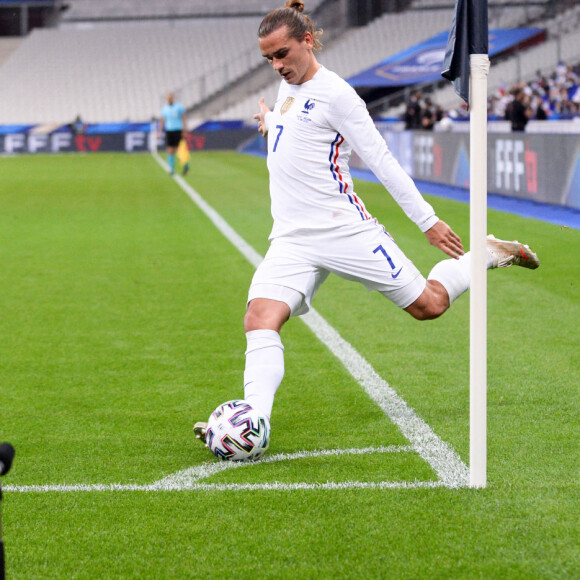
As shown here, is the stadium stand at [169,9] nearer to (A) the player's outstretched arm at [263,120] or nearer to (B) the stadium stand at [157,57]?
(B) the stadium stand at [157,57]

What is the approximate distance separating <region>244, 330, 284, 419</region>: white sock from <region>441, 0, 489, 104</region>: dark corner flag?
4.73 ft

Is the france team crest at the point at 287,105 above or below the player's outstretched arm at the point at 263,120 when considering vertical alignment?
above

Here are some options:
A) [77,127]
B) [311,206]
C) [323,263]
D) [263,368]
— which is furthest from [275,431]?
[77,127]

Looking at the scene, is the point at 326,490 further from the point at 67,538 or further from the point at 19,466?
the point at 19,466

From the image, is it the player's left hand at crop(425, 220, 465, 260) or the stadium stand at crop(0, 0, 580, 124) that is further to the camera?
the stadium stand at crop(0, 0, 580, 124)

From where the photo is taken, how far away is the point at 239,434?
4496 millimetres

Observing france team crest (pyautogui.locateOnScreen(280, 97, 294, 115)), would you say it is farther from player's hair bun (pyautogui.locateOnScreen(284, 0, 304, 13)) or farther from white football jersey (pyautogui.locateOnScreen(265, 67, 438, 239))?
player's hair bun (pyautogui.locateOnScreen(284, 0, 304, 13))

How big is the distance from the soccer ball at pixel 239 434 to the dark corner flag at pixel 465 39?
1.63 m

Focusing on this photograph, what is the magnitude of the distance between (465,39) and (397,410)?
2121 mm

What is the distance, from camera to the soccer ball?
4500 millimetres

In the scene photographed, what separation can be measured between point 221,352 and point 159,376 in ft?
2.53

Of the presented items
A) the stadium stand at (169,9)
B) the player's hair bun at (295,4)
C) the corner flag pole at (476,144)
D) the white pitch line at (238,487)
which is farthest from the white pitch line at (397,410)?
the stadium stand at (169,9)

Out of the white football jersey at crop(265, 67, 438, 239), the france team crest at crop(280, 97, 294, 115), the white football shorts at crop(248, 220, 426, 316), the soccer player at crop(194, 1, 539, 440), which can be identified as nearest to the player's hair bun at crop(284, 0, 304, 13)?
the soccer player at crop(194, 1, 539, 440)

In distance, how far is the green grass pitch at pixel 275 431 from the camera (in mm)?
3494
